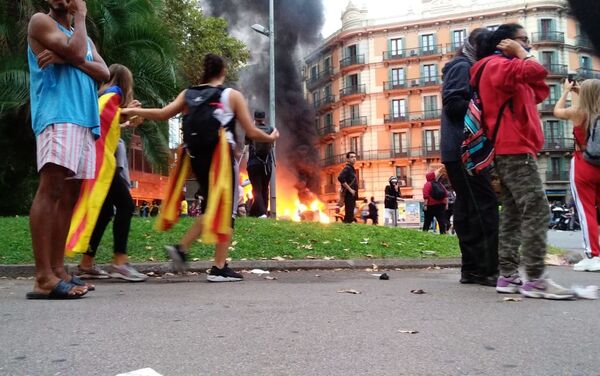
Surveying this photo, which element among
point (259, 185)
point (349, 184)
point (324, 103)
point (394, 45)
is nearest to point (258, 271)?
point (259, 185)

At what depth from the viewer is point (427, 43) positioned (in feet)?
165

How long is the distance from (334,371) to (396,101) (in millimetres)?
50555

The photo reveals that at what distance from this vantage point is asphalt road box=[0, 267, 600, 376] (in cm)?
217

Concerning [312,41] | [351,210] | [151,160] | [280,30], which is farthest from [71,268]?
[312,41]

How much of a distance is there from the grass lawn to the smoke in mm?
25298

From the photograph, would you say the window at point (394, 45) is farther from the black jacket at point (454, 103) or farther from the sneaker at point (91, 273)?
the sneaker at point (91, 273)

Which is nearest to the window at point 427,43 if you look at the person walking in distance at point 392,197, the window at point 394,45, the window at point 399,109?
the window at point 394,45

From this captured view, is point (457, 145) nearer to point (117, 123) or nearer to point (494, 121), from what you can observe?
point (494, 121)

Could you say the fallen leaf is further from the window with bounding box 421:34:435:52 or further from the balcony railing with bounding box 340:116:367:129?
the window with bounding box 421:34:435:52

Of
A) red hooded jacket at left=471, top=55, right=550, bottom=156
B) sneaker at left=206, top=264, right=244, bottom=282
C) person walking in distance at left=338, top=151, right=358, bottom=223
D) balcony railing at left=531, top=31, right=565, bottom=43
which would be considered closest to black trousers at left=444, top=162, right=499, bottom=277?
red hooded jacket at left=471, top=55, right=550, bottom=156

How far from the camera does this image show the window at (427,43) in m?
49.8

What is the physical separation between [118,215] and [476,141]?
3218 millimetres

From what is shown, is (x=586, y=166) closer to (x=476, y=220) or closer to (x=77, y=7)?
(x=476, y=220)

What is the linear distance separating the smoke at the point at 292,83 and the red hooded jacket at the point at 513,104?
29480mm
